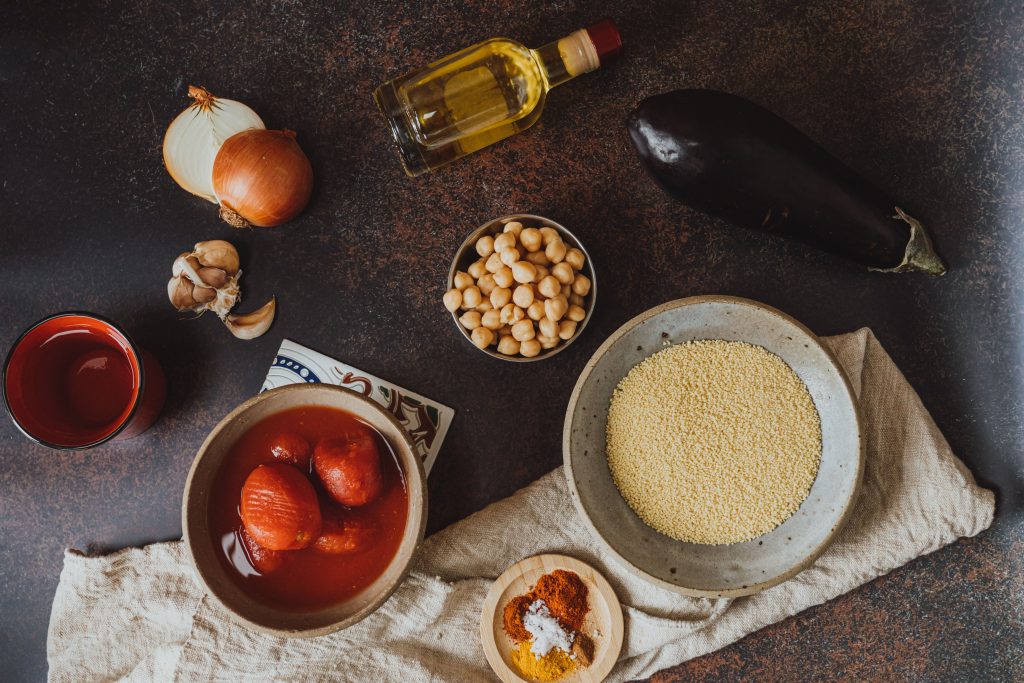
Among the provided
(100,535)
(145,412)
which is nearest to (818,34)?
(145,412)

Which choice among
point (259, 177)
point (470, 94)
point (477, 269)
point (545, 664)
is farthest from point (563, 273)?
point (545, 664)

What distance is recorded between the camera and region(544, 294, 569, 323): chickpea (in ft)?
3.41

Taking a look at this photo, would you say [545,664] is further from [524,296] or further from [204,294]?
[204,294]

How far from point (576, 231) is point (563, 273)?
Result: 0.15 m

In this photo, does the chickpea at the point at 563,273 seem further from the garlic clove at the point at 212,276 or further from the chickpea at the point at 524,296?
the garlic clove at the point at 212,276

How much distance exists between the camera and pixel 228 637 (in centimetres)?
111

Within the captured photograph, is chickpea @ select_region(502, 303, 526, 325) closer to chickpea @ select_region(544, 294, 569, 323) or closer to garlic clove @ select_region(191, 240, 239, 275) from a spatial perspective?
chickpea @ select_region(544, 294, 569, 323)

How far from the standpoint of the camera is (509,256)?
1042 mm

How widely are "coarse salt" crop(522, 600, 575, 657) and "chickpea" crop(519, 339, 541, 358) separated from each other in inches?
15.8

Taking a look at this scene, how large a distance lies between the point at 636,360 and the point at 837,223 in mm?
376

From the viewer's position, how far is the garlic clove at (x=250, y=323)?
1155mm

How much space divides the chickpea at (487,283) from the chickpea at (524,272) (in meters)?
0.04

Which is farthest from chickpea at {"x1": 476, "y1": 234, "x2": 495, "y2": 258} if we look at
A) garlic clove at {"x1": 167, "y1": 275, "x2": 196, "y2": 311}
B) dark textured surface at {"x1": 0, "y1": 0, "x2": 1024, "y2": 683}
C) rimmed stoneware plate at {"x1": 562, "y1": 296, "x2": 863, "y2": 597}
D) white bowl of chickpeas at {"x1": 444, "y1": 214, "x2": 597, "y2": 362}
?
garlic clove at {"x1": 167, "y1": 275, "x2": 196, "y2": 311}

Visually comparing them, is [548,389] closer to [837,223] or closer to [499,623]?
[499,623]
